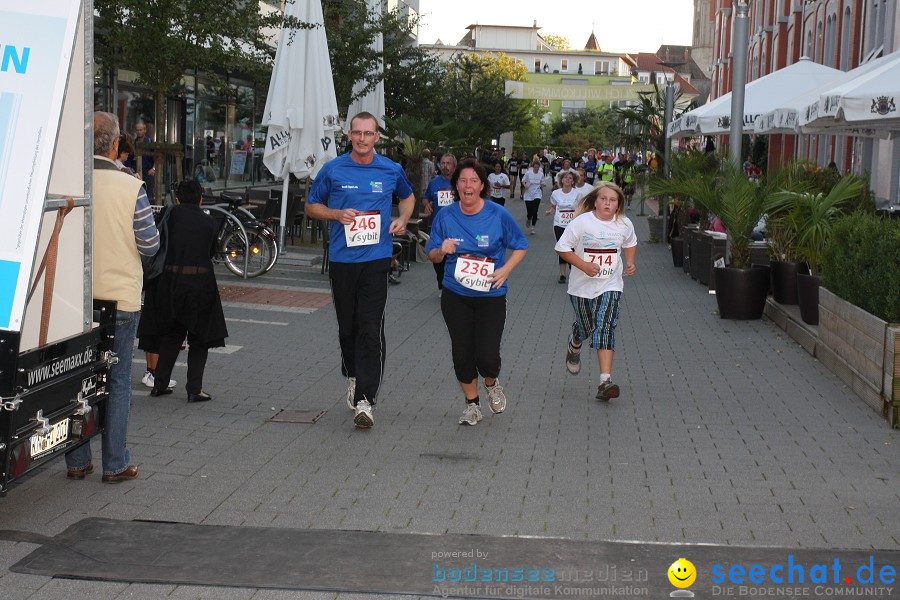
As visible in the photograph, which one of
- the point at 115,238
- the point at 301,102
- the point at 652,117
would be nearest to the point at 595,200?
the point at 115,238

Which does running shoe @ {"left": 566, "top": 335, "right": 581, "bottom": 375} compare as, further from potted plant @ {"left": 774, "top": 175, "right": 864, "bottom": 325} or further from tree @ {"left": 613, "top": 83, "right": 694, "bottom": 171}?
tree @ {"left": 613, "top": 83, "right": 694, "bottom": 171}

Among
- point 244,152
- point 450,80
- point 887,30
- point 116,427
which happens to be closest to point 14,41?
point 116,427

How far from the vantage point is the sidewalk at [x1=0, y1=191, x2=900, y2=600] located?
5797mm

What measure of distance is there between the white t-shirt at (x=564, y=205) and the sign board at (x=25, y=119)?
13.6 m

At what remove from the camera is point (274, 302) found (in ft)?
47.8

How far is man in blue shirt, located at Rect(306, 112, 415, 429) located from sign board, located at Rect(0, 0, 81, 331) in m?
2.68

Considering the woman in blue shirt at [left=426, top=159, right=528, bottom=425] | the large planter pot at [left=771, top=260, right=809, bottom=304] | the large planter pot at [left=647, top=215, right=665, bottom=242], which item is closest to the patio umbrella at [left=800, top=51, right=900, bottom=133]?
the large planter pot at [left=771, top=260, right=809, bottom=304]

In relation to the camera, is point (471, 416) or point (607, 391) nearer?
point (471, 416)

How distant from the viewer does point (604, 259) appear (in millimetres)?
9344

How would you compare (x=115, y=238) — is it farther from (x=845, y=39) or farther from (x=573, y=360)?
(x=845, y=39)

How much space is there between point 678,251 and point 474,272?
13.7 m

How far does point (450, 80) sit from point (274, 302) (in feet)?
129

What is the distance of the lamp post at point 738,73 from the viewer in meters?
16.7

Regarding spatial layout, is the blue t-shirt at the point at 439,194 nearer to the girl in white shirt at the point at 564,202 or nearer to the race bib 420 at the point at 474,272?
the girl in white shirt at the point at 564,202
